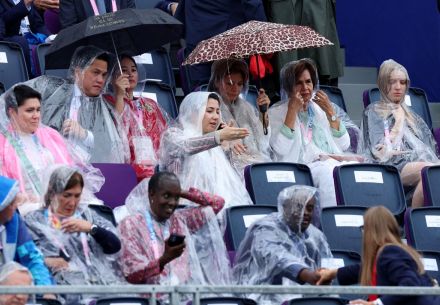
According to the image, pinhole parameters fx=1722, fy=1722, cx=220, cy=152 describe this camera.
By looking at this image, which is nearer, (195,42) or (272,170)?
(272,170)

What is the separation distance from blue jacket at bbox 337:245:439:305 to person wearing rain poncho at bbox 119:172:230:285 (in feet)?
3.76

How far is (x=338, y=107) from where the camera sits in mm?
12812

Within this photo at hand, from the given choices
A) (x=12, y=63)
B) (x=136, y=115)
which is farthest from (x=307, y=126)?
(x=12, y=63)

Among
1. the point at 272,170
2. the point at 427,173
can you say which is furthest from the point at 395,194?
the point at 272,170

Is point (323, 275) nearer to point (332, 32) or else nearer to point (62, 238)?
point (62, 238)

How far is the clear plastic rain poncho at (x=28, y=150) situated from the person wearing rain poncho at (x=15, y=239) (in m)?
1.32

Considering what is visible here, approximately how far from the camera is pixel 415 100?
44.2 ft

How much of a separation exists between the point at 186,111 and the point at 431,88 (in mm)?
4542

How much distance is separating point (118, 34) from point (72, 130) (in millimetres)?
1137

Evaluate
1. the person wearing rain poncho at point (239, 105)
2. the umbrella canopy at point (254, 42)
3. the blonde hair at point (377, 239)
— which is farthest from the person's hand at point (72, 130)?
the blonde hair at point (377, 239)

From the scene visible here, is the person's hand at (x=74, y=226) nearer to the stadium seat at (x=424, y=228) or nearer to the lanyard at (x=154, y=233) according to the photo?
the lanyard at (x=154, y=233)

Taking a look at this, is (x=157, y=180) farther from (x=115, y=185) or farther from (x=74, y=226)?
(x=115, y=185)

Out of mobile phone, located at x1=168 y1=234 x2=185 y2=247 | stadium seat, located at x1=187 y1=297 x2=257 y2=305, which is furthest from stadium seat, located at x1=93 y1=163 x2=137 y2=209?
stadium seat, located at x1=187 y1=297 x2=257 y2=305

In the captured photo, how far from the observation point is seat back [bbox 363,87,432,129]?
525 inches
